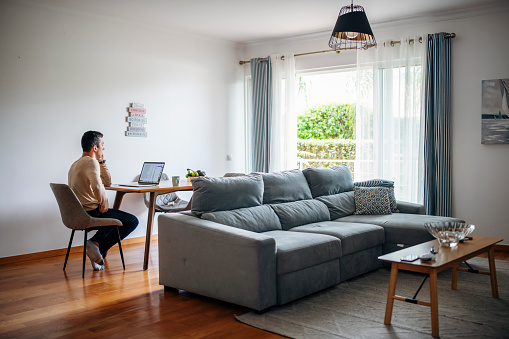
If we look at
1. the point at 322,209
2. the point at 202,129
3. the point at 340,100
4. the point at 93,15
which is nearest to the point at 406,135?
the point at 322,209

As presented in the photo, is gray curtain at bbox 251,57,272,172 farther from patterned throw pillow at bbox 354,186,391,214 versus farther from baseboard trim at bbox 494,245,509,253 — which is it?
baseboard trim at bbox 494,245,509,253

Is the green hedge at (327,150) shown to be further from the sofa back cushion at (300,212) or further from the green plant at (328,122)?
the sofa back cushion at (300,212)

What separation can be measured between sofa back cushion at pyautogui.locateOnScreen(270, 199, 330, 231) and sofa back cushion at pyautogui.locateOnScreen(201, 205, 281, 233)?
0.31 feet

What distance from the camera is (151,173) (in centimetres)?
547

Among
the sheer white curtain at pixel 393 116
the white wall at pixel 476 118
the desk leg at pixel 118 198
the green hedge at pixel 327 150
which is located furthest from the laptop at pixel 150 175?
the green hedge at pixel 327 150

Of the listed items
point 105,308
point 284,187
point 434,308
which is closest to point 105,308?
point 105,308

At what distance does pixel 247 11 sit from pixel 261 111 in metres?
1.88

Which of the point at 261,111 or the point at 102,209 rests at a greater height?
the point at 261,111

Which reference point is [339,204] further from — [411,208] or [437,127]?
[437,127]

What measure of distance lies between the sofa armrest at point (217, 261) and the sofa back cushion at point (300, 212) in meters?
0.93

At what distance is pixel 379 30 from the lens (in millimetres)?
6316

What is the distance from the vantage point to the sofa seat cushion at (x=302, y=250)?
Result: 353cm

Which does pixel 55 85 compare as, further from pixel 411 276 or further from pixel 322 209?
pixel 411 276

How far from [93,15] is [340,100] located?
627cm
